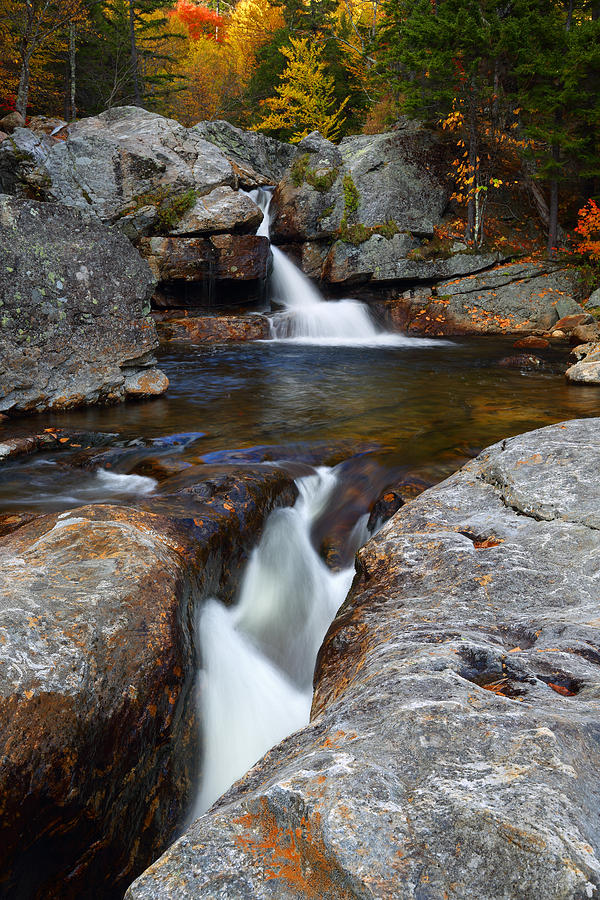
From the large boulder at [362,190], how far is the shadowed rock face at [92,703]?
15899 millimetres

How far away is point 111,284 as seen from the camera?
780 centimetres

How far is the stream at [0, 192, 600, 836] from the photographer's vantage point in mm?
3434

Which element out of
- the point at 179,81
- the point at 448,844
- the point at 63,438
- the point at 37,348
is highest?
the point at 179,81

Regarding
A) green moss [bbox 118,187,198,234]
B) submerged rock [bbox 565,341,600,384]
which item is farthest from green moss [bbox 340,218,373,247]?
submerged rock [bbox 565,341,600,384]

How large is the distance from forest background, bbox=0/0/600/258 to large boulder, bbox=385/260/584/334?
1365 mm

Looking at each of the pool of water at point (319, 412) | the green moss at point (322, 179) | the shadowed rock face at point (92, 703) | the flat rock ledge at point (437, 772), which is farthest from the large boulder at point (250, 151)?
the flat rock ledge at point (437, 772)

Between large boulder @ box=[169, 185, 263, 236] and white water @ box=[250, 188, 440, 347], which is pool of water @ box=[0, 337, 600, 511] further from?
large boulder @ box=[169, 185, 263, 236]

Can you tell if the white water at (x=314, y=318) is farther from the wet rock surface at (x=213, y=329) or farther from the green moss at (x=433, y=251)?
the green moss at (x=433, y=251)

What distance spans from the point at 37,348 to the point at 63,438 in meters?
1.54

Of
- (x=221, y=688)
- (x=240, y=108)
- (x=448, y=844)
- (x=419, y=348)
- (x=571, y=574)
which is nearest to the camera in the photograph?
(x=448, y=844)

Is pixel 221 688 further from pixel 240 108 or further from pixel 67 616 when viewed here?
pixel 240 108

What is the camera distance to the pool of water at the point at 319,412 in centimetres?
561

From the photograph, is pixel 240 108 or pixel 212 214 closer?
pixel 212 214

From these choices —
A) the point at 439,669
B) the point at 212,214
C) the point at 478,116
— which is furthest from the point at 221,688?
the point at 478,116
